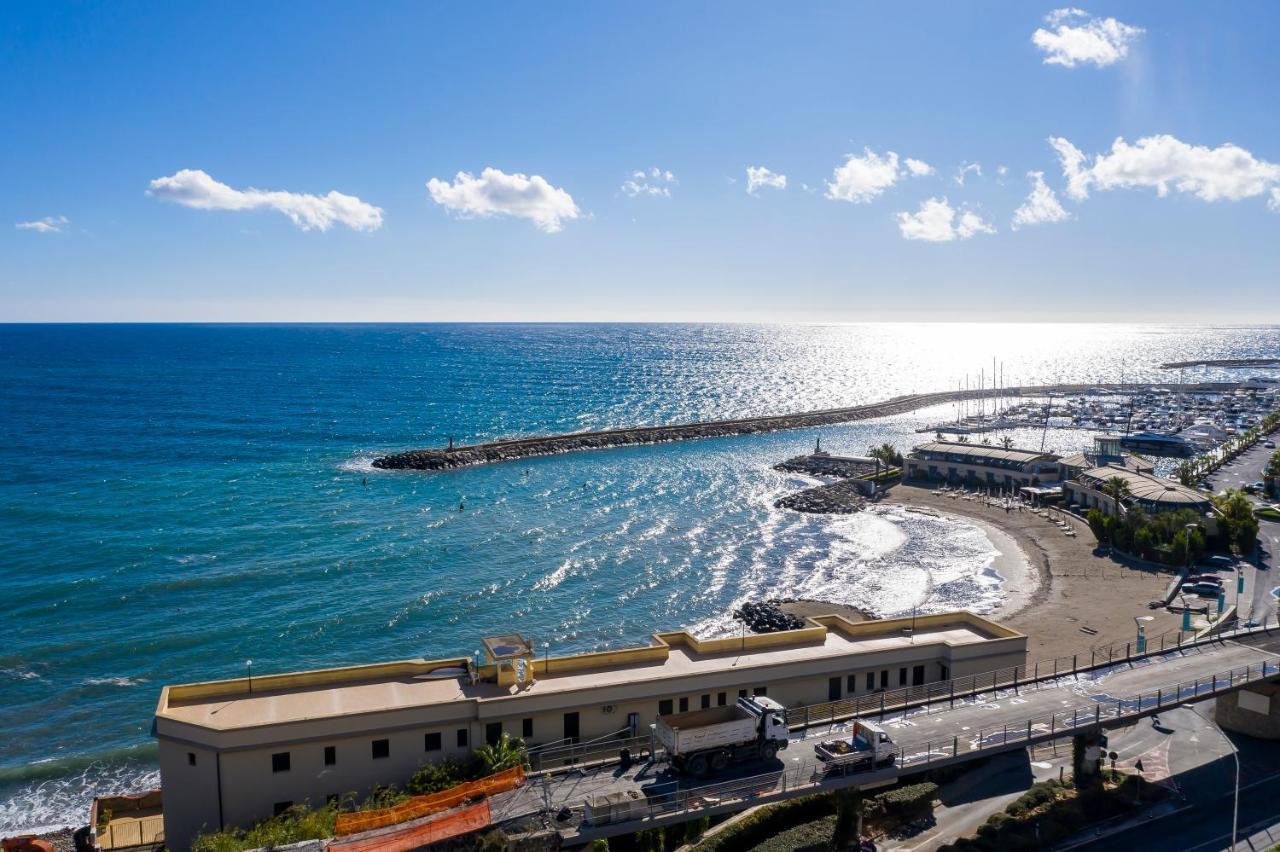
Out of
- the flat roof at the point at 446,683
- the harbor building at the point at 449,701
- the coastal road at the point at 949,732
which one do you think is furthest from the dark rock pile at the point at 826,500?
the harbor building at the point at 449,701

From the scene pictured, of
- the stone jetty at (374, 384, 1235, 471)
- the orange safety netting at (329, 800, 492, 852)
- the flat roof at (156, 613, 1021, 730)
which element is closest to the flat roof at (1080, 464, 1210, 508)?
the flat roof at (156, 613, 1021, 730)

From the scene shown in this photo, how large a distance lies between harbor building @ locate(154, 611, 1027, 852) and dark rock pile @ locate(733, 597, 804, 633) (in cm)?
1861

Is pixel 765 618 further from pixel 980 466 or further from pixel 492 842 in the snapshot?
pixel 980 466

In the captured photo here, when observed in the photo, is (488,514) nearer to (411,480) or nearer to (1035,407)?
(411,480)

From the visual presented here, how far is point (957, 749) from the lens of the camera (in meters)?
28.6

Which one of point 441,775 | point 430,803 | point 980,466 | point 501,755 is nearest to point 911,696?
point 501,755

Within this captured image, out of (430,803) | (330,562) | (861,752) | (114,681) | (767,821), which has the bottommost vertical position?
(114,681)

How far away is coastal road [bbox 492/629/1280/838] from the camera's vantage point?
25.1 meters

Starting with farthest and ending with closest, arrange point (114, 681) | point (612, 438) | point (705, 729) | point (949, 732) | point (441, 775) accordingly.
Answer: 1. point (612, 438)
2. point (114, 681)
3. point (949, 732)
4. point (441, 775)
5. point (705, 729)

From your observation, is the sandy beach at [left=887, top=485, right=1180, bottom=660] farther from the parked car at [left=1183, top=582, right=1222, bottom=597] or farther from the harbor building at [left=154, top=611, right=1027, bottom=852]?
the harbor building at [left=154, top=611, right=1027, bottom=852]

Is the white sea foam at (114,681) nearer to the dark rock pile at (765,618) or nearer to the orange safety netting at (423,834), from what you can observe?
the orange safety netting at (423,834)

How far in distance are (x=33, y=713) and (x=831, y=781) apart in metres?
40.3

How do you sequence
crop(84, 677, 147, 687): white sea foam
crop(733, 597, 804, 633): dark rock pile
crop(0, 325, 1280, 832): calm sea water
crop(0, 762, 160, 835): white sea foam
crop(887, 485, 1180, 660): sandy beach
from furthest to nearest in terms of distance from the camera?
crop(733, 597, 804, 633): dark rock pile
crop(887, 485, 1180, 660): sandy beach
crop(0, 325, 1280, 832): calm sea water
crop(84, 677, 147, 687): white sea foam
crop(0, 762, 160, 835): white sea foam

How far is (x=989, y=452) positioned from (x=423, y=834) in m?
90.8
